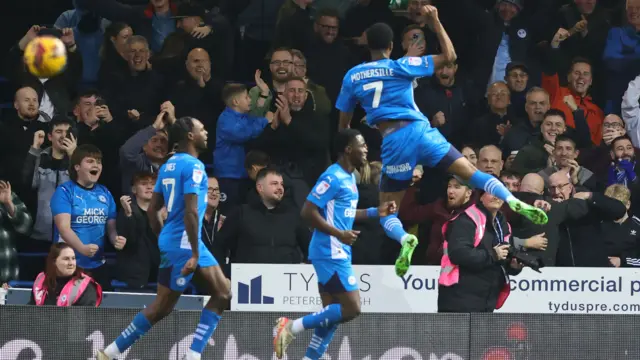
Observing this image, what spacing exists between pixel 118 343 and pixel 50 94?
5.45m

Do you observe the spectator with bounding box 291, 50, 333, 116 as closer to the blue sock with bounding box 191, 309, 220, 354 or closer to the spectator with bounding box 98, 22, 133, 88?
the spectator with bounding box 98, 22, 133, 88

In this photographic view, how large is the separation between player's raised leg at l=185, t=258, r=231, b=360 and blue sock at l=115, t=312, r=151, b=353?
417 mm

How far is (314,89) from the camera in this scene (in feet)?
48.2

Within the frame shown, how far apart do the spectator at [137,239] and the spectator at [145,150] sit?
0.41 meters

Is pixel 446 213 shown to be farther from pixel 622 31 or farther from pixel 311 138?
pixel 622 31

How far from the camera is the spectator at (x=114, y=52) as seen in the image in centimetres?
1513

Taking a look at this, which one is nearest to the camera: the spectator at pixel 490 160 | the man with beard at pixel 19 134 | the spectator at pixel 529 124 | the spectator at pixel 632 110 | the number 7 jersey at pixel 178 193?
the number 7 jersey at pixel 178 193

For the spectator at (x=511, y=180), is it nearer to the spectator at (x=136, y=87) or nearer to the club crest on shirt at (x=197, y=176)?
the spectator at (x=136, y=87)

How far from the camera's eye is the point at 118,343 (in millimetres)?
10508

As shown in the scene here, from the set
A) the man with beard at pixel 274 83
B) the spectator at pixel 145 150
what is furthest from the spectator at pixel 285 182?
the spectator at pixel 145 150

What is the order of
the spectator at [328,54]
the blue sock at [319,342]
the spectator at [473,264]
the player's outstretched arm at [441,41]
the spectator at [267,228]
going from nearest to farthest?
1. the player's outstretched arm at [441,41]
2. the blue sock at [319,342]
3. the spectator at [473,264]
4. the spectator at [267,228]
5. the spectator at [328,54]

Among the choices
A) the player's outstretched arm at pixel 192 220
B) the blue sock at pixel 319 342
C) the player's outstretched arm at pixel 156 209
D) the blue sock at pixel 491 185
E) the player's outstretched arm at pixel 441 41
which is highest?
the player's outstretched arm at pixel 441 41

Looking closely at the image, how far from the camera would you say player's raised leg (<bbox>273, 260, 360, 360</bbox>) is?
10578mm

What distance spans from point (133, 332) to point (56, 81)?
18.1 feet
